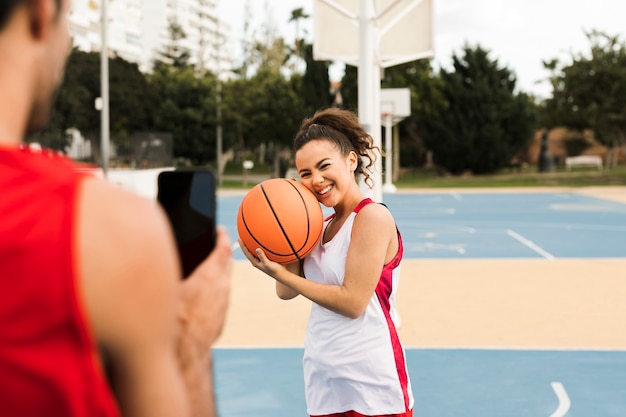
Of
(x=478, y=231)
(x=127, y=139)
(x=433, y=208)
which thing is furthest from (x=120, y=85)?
(x=478, y=231)

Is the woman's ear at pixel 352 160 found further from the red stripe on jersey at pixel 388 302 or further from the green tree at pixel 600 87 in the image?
the green tree at pixel 600 87

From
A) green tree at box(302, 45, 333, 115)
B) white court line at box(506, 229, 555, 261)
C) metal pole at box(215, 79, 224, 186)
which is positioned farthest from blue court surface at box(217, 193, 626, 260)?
metal pole at box(215, 79, 224, 186)

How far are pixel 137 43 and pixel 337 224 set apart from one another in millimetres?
94517

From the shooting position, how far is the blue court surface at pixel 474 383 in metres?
5.91

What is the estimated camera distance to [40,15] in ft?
3.41

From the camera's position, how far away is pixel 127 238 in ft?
3.12

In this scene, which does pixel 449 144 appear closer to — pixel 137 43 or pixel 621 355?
pixel 621 355

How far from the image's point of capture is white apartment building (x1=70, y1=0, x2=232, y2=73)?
247ft

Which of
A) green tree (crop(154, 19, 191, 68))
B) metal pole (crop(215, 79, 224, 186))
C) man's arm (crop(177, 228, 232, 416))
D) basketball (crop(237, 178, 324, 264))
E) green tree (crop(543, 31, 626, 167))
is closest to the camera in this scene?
man's arm (crop(177, 228, 232, 416))

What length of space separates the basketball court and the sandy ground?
0.05ft

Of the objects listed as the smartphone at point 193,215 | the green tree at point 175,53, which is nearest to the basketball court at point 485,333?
the smartphone at point 193,215

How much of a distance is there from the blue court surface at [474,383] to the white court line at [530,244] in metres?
7.04

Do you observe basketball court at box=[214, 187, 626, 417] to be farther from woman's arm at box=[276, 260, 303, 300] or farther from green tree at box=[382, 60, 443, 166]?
green tree at box=[382, 60, 443, 166]

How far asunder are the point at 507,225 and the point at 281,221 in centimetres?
1788
